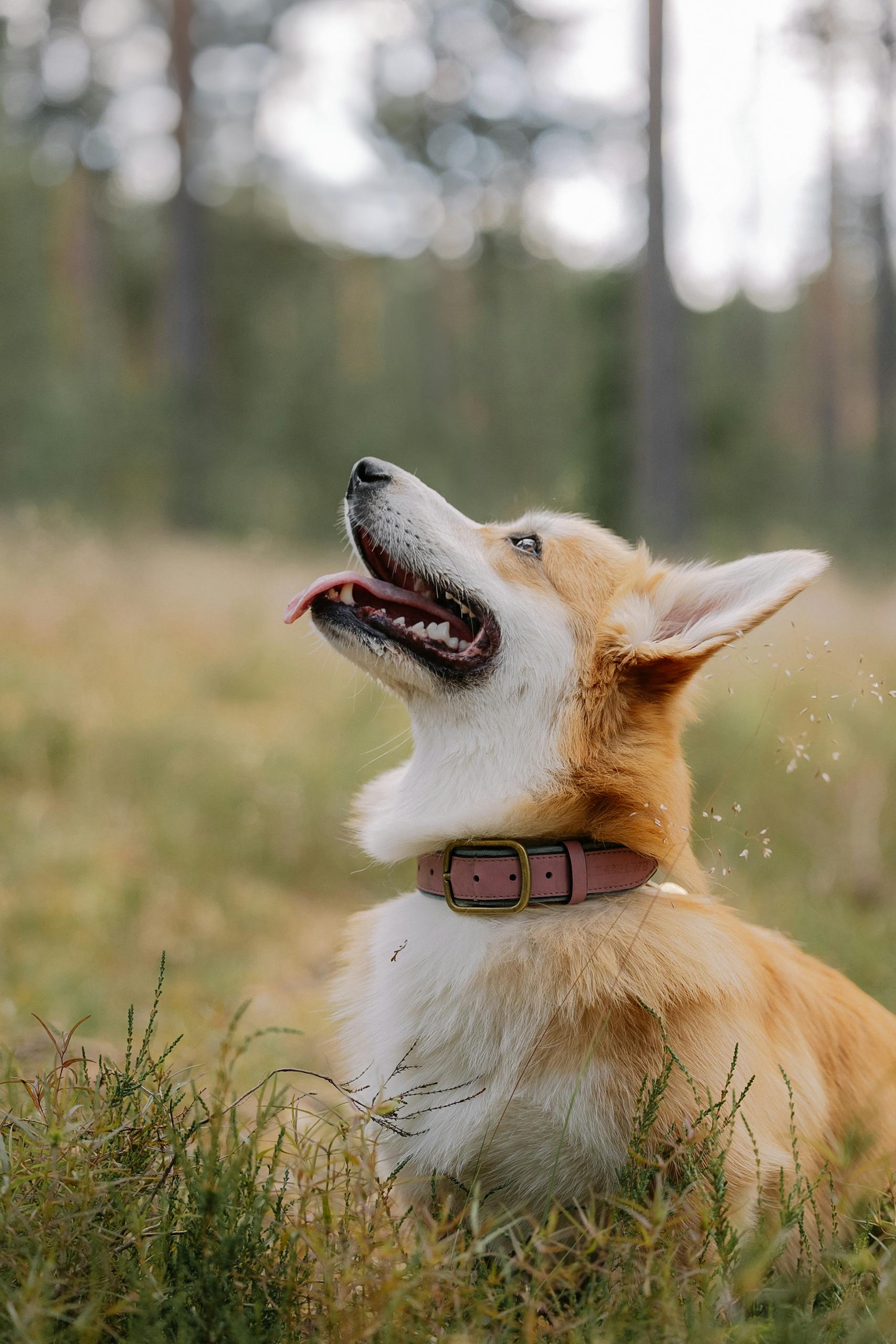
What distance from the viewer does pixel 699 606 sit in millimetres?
2357

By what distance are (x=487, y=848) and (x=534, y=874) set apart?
13 centimetres

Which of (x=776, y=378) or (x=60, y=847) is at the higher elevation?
(x=776, y=378)

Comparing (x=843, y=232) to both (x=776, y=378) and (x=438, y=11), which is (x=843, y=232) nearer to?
(x=776, y=378)

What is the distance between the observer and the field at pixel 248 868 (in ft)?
5.11

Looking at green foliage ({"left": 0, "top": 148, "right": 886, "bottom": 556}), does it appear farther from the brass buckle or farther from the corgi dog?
the brass buckle

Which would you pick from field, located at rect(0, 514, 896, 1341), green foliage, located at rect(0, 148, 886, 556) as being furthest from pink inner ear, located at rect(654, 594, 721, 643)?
green foliage, located at rect(0, 148, 886, 556)

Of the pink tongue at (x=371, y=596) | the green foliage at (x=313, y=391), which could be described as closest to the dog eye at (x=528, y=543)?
the pink tongue at (x=371, y=596)

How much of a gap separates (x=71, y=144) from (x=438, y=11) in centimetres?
722

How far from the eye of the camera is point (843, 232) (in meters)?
23.5

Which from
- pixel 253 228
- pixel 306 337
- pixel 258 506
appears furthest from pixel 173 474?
pixel 253 228

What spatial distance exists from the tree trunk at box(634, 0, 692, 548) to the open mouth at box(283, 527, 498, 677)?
793 centimetres

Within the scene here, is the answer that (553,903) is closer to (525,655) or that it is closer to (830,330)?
(525,655)

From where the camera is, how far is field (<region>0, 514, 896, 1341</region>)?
156 centimetres

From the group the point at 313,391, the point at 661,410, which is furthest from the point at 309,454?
the point at 661,410
